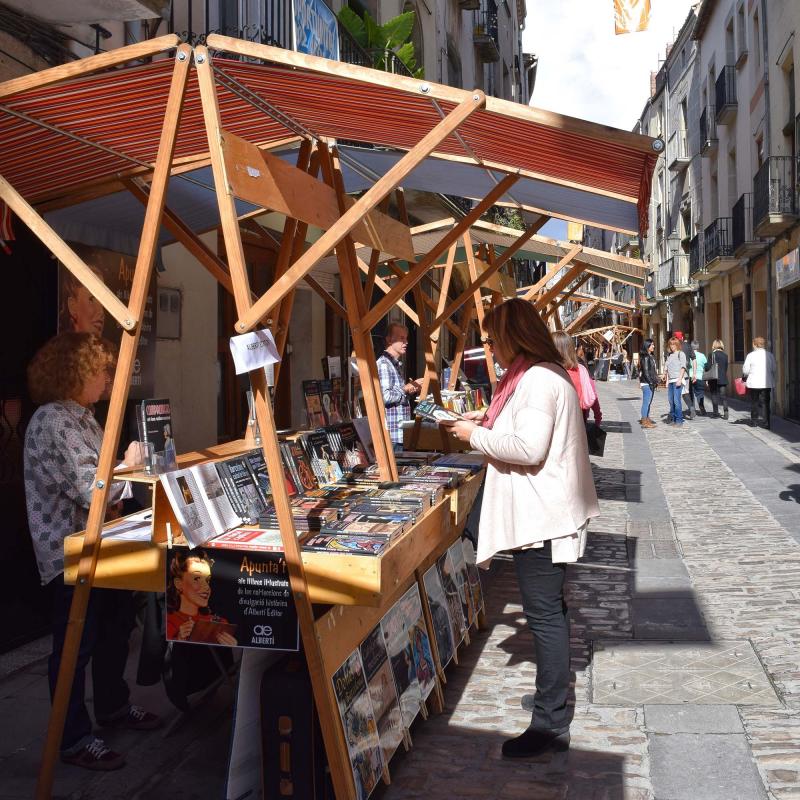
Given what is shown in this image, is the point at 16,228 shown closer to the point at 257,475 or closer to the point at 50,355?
the point at 50,355

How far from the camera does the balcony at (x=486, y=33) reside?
23.1 meters

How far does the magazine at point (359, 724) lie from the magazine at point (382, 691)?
0.05 meters

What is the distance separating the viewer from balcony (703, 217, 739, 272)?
82.3 ft

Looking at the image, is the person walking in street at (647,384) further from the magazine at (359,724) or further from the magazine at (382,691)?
the magazine at (359,724)

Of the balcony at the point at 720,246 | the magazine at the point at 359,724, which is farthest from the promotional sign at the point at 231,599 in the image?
the balcony at the point at 720,246

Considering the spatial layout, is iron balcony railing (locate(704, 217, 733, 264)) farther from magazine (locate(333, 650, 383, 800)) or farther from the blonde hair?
magazine (locate(333, 650, 383, 800))

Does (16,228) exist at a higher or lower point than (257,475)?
higher

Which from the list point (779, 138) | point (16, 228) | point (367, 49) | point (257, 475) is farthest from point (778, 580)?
point (779, 138)

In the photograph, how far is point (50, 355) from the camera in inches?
136

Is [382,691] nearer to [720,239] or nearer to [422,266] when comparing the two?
[422,266]

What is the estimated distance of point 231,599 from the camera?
294 centimetres

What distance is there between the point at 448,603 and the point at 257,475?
4.80 feet

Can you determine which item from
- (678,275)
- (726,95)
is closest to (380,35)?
(726,95)

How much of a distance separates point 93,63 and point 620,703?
11.4 feet
